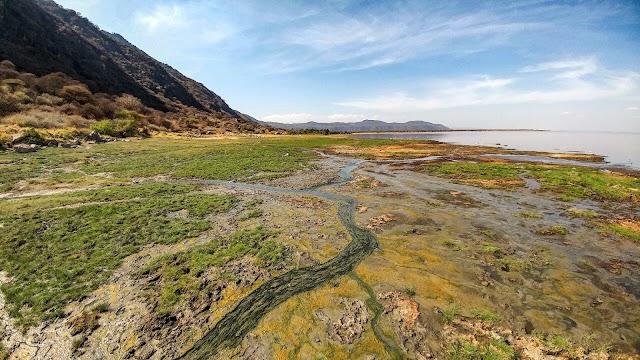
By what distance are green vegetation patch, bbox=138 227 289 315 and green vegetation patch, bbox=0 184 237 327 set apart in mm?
2221

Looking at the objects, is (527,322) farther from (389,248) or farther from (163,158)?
(163,158)

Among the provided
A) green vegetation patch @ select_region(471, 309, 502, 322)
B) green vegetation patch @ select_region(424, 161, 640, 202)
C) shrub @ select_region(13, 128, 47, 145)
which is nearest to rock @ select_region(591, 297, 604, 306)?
green vegetation patch @ select_region(471, 309, 502, 322)

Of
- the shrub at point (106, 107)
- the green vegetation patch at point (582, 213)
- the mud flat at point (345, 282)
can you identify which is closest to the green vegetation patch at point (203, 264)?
Result: the mud flat at point (345, 282)

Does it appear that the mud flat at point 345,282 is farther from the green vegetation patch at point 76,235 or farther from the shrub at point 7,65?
the shrub at point 7,65

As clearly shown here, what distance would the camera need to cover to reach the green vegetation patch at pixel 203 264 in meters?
12.0

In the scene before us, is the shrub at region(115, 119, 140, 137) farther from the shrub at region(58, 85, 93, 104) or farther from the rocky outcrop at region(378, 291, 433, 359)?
the rocky outcrop at region(378, 291, 433, 359)

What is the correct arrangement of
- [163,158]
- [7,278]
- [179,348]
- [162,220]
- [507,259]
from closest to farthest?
[179,348], [7,278], [507,259], [162,220], [163,158]

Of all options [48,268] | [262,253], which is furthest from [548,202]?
[48,268]

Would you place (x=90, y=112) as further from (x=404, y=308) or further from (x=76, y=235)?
(x=404, y=308)

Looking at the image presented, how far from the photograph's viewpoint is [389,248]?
55.8ft

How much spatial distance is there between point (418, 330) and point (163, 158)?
45887 millimetres

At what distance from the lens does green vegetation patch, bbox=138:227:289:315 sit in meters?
12.0

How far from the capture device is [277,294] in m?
12.4

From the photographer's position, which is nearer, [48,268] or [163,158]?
[48,268]
